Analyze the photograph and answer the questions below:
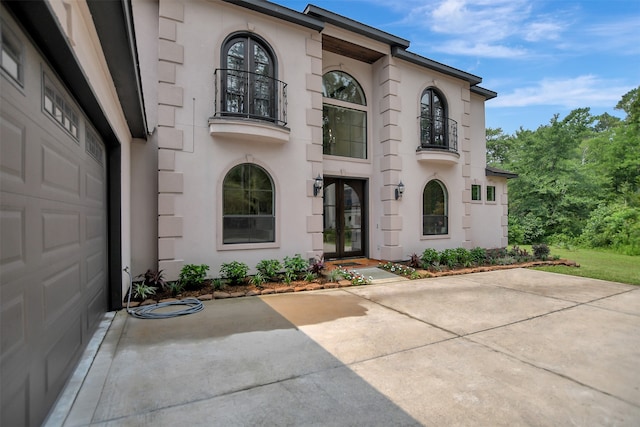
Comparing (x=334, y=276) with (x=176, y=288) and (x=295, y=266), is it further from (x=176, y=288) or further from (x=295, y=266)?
→ (x=176, y=288)

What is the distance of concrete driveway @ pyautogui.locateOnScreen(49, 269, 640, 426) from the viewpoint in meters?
2.17

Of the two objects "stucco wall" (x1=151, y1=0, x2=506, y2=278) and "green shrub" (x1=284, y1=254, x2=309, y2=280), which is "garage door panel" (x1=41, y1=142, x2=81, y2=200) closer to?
"stucco wall" (x1=151, y1=0, x2=506, y2=278)

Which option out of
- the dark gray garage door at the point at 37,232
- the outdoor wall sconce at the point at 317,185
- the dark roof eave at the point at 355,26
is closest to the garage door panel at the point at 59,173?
the dark gray garage door at the point at 37,232

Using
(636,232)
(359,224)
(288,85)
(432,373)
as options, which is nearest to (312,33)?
(288,85)

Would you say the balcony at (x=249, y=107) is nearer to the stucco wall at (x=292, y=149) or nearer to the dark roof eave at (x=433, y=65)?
the stucco wall at (x=292, y=149)

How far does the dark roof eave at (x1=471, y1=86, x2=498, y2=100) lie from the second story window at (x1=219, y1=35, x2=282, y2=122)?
7.53 m

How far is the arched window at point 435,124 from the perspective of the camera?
30.7ft

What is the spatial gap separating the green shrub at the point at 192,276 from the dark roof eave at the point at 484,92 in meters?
10.5

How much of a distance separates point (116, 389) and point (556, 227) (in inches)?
756

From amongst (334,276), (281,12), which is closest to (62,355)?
(334,276)

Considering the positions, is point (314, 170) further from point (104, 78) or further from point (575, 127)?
point (575, 127)

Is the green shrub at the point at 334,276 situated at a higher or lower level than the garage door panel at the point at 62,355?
lower

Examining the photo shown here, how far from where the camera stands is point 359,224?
9.27 metres

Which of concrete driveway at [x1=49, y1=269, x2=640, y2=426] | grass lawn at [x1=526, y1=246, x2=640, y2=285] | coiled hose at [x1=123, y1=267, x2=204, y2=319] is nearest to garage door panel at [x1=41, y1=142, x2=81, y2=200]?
concrete driveway at [x1=49, y1=269, x2=640, y2=426]
